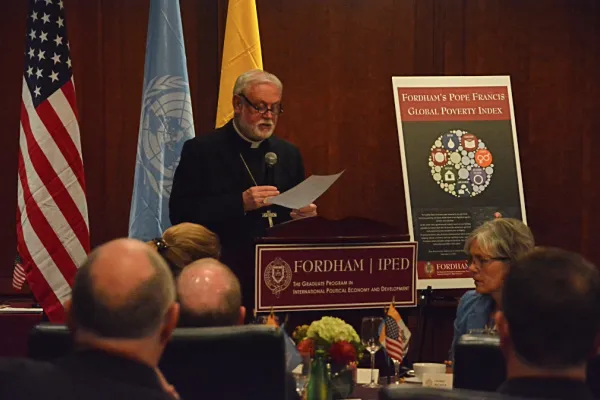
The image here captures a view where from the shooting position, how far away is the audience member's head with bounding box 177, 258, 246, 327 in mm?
2584

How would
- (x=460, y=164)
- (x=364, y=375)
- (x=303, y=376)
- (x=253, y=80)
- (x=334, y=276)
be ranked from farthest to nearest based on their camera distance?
1. (x=460, y=164)
2. (x=253, y=80)
3. (x=334, y=276)
4. (x=364, y=375)
5. (x=303, y=376)

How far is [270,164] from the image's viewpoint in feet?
14.6

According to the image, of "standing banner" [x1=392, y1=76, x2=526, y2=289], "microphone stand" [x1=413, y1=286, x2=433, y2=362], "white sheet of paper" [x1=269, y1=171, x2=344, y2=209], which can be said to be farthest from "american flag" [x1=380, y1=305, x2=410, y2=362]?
"standing banner" [x1=392, y1=76, x2=526, y2=289]

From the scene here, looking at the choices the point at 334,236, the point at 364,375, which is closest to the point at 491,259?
the point at 334,236

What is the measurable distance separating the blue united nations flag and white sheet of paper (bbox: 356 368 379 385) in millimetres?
2408

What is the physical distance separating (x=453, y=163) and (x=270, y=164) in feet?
7.49

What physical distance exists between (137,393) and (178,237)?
1682mm

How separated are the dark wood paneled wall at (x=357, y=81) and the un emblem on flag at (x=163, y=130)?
0.79 meters

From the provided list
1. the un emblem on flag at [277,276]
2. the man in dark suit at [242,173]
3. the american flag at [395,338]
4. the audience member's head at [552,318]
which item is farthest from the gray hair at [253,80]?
A: the audience member's head at [552,318]

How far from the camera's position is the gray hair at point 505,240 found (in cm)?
404

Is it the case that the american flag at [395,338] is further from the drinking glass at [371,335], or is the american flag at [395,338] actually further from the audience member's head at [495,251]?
the audience member's head at [495,251]

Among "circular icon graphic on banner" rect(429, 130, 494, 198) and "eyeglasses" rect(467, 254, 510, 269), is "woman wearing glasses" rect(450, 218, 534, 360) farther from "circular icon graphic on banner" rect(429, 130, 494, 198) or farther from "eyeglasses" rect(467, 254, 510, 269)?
"circular icon graphic on banner" rect(429, 130, 494, 198)

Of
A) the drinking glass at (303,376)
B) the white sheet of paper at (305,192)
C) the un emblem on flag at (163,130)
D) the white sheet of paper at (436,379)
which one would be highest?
the un emblem on flag at (163,130)

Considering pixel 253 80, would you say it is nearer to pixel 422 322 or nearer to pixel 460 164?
pixel 460 164
